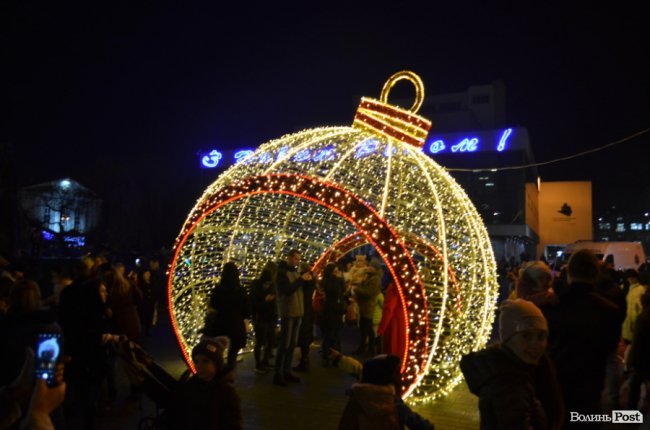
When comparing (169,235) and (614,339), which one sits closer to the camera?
(614,339)

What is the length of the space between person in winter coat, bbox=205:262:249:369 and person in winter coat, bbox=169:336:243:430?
10.1ft

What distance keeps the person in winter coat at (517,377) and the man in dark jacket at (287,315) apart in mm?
4516

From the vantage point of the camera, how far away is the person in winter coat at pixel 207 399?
3.04m

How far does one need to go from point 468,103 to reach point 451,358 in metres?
44.0

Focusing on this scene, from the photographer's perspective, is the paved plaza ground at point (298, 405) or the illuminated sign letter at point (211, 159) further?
the illuminated sign letter at point (211, 159)

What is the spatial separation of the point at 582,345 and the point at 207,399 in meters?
2.34

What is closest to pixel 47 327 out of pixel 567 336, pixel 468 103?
pixel 567 336

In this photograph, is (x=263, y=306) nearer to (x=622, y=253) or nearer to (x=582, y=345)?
(x=582, y=345)

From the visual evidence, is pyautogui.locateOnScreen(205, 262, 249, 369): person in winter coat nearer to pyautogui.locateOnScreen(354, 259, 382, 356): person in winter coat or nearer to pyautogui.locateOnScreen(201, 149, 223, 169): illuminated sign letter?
pyautogui.locateOnScreen(354, 259, 382, 356): person in winter coat

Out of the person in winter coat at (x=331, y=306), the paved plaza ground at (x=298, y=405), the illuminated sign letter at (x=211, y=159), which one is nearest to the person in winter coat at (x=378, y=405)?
the paved plaza ground at (x=298, y=405)

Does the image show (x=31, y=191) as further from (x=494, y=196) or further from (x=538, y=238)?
(x=538, y=238)

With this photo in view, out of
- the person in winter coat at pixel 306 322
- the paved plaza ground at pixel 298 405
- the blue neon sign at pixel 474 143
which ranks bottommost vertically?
the paved plaza ground at pixel 298 405

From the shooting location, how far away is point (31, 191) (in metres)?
33.2

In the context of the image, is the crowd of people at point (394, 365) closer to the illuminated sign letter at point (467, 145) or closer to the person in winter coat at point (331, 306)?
the person in winter coat at point (331, 306)
